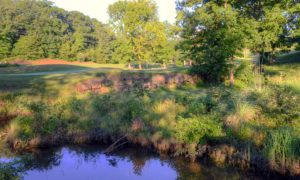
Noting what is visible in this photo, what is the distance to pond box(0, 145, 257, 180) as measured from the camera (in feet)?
33.9

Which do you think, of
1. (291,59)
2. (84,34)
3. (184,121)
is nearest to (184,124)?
(184,121)

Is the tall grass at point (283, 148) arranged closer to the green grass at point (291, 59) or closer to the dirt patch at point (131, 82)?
the dirt patch at point (131, 82)

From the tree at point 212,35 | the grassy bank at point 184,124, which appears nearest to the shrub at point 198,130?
the grassy bank at point 184,124

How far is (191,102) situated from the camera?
14.0 metres

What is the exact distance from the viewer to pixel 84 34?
79.9 metres

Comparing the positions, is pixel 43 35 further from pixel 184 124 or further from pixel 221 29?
pixel 184 124

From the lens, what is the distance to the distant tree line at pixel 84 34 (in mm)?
50938

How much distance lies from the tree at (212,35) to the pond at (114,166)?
11.1 meters

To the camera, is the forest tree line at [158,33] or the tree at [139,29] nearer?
the forest tree line at [158,33]

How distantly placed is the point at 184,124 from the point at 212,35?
34.9 ft

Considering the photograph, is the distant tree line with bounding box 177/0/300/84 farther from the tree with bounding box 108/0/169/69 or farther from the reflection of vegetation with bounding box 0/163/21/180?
the tree with bounding box 108/0/169/69

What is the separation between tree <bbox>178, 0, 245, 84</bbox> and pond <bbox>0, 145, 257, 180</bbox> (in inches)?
436

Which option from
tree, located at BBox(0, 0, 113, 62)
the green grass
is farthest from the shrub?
tree, located at BBox(0, 0, 113, 62)

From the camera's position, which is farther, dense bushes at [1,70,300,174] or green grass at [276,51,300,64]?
green grass at [276,51,300,64]
